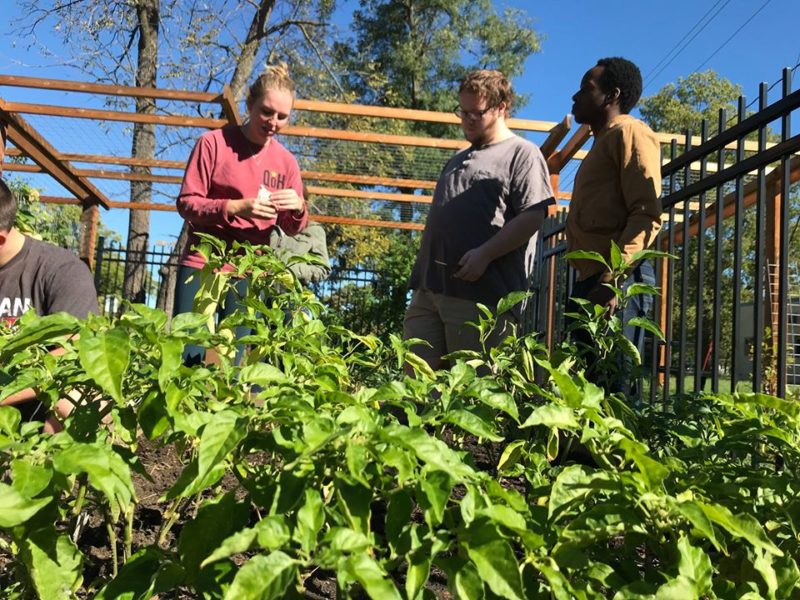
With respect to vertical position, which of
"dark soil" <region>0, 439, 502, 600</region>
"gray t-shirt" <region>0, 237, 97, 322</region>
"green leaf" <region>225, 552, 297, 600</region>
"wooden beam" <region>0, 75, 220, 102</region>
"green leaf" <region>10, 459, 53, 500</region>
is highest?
"wooden beam" <region>0, 75, 220, 102</region>

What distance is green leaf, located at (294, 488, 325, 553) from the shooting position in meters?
0.74

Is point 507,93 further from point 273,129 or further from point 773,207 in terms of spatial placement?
point 773,207

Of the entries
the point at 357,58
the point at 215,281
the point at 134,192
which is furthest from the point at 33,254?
the point at 357,58

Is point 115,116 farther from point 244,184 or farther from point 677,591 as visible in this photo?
point 677,591

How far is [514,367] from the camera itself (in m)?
1.54

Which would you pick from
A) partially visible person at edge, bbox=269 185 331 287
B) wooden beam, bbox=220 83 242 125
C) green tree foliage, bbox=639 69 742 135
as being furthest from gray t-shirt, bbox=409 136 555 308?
green tree foliage, bbox=639 69 742 135

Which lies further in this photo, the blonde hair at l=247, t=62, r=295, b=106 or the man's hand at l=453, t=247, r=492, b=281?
the blonde hair at l=247, t=62, r=295, b=106

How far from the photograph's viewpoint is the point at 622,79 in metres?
2.79

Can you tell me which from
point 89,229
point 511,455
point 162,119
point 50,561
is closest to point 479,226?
point 511,455

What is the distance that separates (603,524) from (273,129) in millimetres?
2575

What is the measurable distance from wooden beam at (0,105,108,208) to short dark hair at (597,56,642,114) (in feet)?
18.0

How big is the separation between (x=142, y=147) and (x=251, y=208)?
9.26 meters

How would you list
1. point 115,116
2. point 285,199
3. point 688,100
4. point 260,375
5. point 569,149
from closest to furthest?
1. point 260,375
2. point 285,199
3. point 569,149
4. point 115,116
5. point 688,100

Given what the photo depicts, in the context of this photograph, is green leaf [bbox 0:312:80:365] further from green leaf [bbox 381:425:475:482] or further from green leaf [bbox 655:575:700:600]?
green leaf [bbox 655:575:700:600]
